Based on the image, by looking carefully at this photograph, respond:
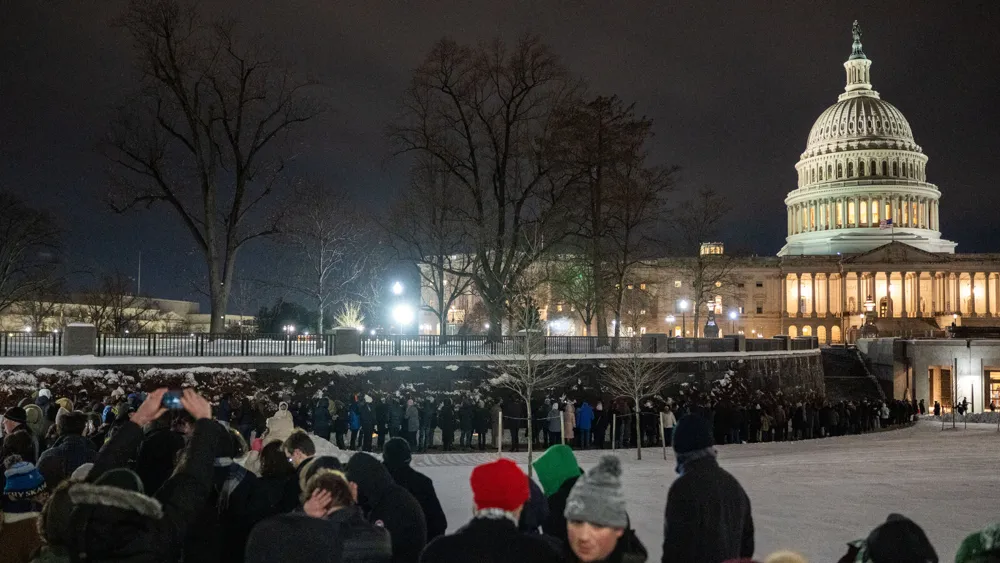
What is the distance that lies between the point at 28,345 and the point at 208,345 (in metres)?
5.68

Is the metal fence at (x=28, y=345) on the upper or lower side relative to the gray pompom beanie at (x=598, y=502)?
upper

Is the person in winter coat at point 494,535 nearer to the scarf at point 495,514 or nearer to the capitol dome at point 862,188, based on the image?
the scarf at point 495,514

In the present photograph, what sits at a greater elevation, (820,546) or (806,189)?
(806,189)

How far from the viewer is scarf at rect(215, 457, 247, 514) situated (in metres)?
6.31

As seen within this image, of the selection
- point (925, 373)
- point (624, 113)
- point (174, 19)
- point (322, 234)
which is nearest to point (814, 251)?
point (925, 373)

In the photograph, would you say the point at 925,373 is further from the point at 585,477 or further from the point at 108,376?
the point at 585,477

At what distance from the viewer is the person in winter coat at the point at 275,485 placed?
610 cm

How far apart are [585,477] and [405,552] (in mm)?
2046

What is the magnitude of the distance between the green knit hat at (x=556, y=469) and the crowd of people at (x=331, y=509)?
12 mm

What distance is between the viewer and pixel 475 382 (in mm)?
31453

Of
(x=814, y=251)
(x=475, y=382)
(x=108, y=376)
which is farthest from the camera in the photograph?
(x=814, y=251)

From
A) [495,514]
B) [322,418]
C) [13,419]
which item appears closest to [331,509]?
[495,514]

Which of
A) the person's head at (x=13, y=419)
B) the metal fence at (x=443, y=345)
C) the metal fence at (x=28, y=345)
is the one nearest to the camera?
the person's head at (x=13, y=419)

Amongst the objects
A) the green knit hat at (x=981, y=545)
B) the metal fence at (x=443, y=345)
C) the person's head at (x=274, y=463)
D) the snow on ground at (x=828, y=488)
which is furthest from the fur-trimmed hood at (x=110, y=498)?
the metal fence at (x=443, y=345)
